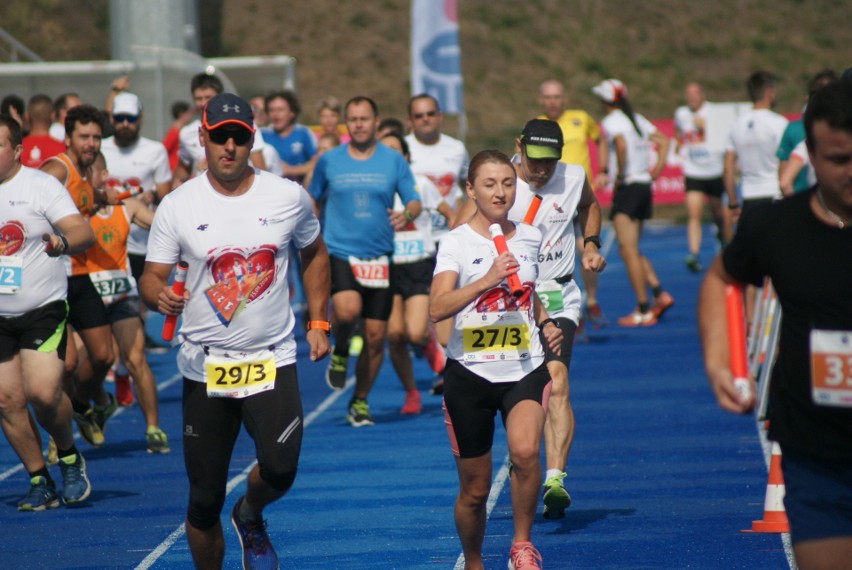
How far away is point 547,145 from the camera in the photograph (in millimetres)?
7781

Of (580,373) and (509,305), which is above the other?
(509,305)

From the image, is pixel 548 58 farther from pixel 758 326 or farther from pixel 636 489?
pixel 636 489

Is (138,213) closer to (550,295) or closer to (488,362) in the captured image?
(550,295)

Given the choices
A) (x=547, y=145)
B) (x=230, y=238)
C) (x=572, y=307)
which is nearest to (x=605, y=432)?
(x=572, y=307)

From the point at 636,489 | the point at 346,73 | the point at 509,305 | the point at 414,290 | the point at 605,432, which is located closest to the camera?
the point at 509,305

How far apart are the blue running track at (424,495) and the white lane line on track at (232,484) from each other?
0.7 inches

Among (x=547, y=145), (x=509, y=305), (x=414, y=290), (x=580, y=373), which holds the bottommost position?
(x=580, y=373)

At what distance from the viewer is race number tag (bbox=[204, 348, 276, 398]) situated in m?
5.96

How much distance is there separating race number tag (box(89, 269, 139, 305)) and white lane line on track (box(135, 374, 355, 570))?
4.69 feet

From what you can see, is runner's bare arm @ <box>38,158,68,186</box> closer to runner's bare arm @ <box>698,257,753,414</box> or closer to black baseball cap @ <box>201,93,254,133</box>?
black baseball cap @ <box>201,93,254,133</box>

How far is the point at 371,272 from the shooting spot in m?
11.0

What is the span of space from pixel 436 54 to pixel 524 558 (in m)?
17.6

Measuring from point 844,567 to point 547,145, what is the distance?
4.07 meters

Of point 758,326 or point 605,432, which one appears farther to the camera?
point 758,326
